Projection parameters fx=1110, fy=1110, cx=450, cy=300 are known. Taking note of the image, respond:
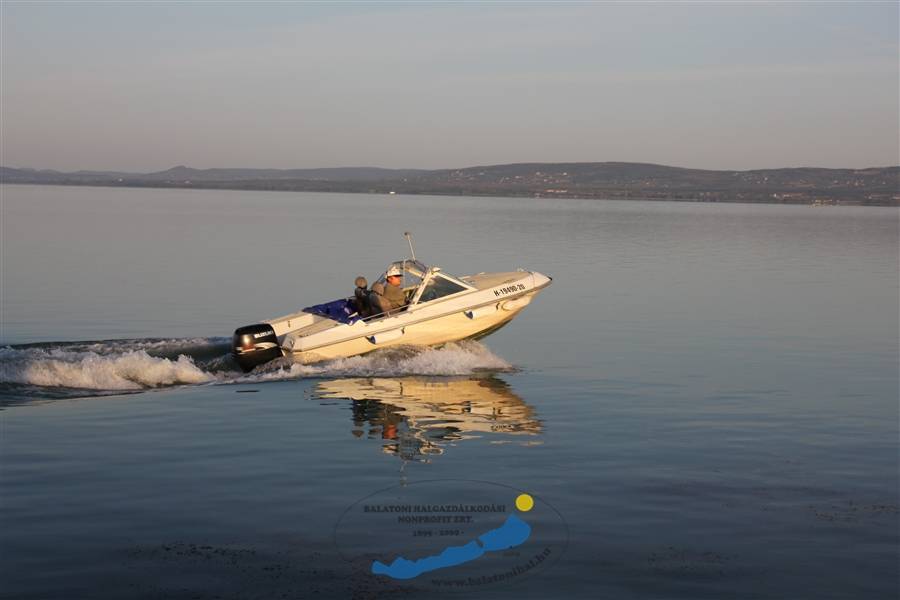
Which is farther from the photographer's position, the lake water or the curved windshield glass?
the curved windshield glass

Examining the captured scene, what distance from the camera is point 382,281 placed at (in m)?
24.7

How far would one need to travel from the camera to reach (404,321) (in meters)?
24.0

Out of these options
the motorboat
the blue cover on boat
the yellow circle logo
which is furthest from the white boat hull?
the yellow circle logo

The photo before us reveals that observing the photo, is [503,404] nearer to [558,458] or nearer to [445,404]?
[445,404]

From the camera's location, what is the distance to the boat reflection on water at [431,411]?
17547 mm

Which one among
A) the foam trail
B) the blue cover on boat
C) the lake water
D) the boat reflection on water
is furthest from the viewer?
the blue cover on boat

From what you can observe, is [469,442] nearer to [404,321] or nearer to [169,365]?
[404,321]

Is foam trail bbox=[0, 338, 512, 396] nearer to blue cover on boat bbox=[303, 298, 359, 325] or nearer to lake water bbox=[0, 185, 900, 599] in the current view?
lake water bbox=[0, 185, 900, 599]

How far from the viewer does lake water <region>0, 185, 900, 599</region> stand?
1174 cm

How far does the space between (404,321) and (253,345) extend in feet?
11.2

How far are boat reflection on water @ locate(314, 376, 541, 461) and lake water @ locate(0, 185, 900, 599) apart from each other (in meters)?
0.08

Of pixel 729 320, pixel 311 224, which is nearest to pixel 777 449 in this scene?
pixel 729 320

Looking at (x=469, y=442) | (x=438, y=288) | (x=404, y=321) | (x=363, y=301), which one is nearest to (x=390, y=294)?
(x=363, y=301)

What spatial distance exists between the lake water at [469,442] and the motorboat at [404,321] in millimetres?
428
